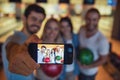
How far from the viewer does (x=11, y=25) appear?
2.16 feet

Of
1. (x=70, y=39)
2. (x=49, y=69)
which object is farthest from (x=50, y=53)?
(x=70, y=39)

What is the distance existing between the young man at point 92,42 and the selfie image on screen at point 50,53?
12.3 inches

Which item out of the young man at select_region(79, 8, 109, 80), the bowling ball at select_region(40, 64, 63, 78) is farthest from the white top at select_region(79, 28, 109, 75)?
the bowling ball at select_region(40, 64, 63, 78)

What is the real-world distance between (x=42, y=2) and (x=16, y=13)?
3.7 inches

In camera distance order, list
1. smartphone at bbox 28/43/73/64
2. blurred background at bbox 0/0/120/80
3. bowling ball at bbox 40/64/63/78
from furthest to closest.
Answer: blurred background at bbox 0/0/120/80, bowling ball at bbox 40/64/63/78, smartphone at bbox 28/43/73/64

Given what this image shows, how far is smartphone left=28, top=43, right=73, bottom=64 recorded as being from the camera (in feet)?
1.23

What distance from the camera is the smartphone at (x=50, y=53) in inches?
14.8

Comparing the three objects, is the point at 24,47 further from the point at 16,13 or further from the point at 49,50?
the point at 16,13

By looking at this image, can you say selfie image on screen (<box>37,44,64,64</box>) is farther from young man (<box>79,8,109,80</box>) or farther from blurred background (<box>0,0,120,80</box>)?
young man (<box>79,8,109,80</box>)

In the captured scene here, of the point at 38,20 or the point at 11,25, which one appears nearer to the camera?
the point at 38,20

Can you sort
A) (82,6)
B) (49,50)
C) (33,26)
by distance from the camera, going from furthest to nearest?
(82,6), (33,26), (49,50)

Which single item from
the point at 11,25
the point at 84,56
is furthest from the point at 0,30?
the point at 84,56

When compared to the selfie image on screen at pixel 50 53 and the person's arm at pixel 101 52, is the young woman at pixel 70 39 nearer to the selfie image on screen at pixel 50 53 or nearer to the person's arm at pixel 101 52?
the person's arm at pixel 101 52

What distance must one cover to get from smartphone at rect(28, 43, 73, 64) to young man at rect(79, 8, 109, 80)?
307 millimetres
